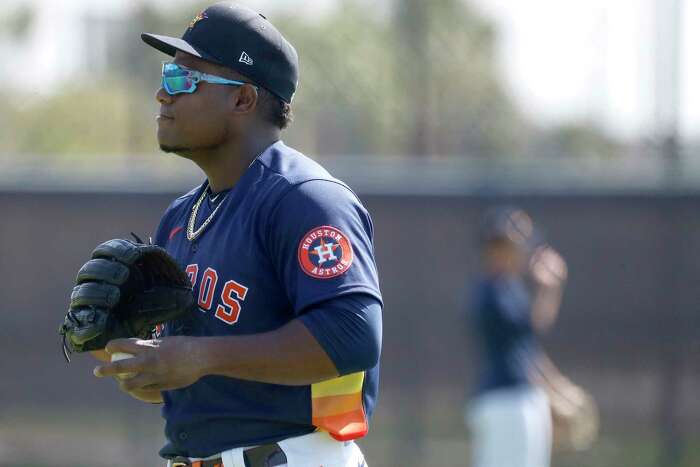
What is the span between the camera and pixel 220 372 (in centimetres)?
317

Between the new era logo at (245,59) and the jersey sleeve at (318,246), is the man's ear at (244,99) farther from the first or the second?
the jersey sleeve at (318,246)

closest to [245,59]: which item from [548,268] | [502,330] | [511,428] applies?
[502,330]

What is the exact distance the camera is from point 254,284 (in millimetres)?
3414

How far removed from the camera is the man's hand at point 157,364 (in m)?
3.03

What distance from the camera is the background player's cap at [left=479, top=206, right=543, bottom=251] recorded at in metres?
9.19

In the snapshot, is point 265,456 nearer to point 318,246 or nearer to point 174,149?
point 318,246

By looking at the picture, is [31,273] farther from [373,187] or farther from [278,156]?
[278,156]

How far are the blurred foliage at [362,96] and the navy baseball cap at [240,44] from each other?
8.17 m

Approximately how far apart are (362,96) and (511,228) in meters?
3.16

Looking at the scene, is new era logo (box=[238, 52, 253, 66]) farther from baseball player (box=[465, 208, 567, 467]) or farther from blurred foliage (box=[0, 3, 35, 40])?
blurred foliage (box=[0, 3, 35, 40])

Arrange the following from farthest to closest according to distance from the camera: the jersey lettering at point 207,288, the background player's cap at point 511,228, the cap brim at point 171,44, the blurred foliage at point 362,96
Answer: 1. the blurred foliage at point 362,96
2. the background player's cap at point 511,228
3. the cap brim at point 171,44
4. the jersey lettering at point 207,288

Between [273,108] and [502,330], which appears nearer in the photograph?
[273,108]

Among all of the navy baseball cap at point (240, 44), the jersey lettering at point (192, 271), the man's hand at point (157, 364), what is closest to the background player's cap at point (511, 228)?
the navy baseball cap at point (240, 44)

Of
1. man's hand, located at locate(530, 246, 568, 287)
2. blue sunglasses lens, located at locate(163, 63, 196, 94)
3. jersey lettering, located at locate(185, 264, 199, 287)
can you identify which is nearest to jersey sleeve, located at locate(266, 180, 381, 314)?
jersey lettering, located at locate(185, 264, 199, 287)
